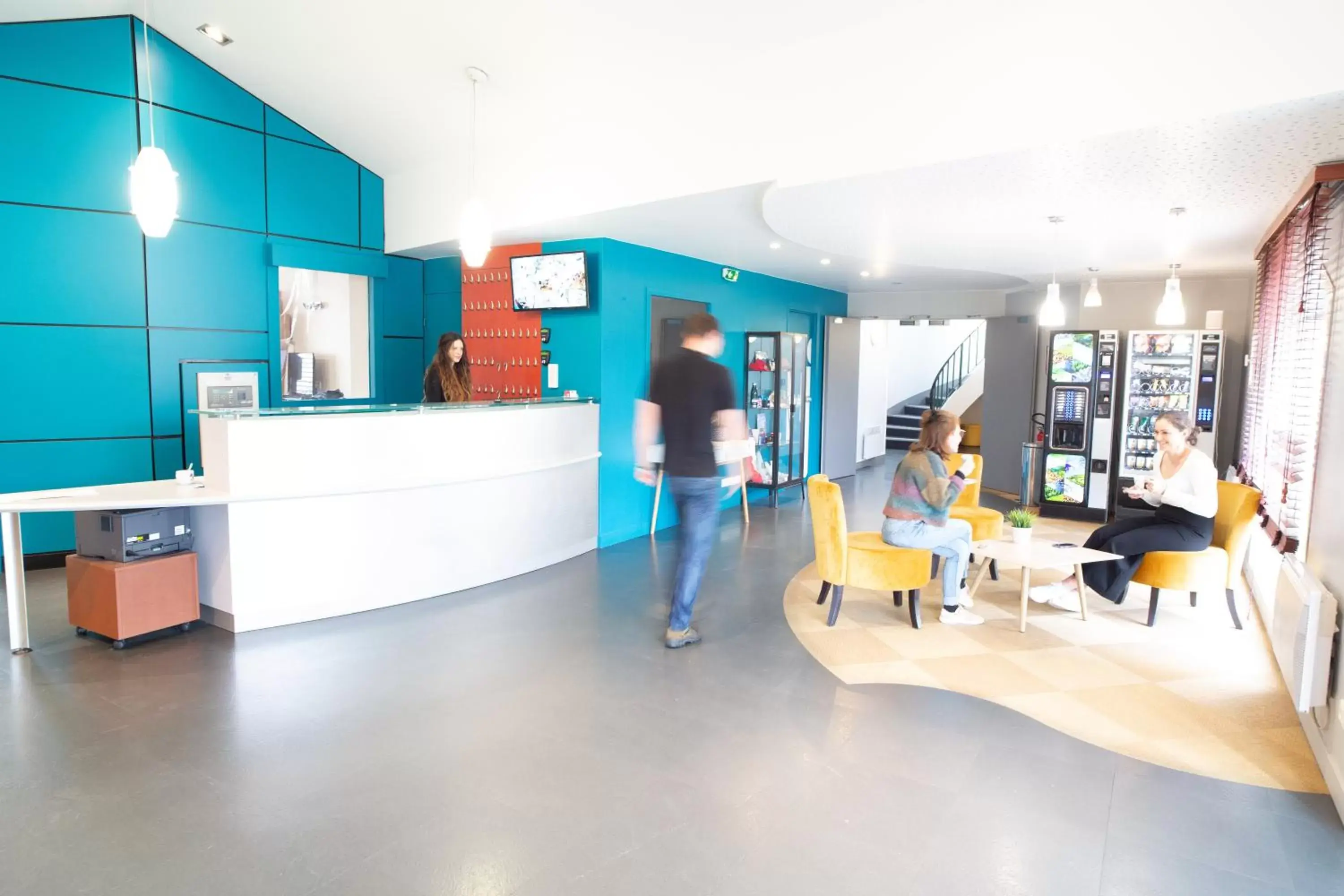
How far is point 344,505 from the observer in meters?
4.85

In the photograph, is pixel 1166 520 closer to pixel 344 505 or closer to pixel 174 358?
pixel 344 505

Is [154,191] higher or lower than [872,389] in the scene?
higher

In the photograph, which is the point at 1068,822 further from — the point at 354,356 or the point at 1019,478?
the point at 1019,478

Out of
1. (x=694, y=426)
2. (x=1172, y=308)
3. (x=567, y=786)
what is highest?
(x=1172, y=308)

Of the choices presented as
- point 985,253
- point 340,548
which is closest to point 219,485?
point 340,548

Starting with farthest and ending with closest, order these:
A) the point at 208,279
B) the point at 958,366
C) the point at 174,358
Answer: the point at 958,366
the point at 208,279
the point at 174,358

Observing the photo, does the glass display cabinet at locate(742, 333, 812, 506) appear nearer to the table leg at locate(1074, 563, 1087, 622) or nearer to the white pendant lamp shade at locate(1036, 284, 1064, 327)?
the white pendant lamp shade at locate(1036, 284, 1064, 327)

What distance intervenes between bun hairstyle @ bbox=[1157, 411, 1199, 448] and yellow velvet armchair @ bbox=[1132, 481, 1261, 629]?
42cm

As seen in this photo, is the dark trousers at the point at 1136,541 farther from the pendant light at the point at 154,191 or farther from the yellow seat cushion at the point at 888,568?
the pendant light at the point at 154,191

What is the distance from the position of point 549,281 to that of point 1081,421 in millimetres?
5838

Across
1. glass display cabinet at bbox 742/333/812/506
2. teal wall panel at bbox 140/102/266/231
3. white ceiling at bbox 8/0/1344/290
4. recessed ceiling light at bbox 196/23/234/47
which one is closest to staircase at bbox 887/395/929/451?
glass display cabinet at bbox 742/333/812/506

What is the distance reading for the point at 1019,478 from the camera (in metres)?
9.92

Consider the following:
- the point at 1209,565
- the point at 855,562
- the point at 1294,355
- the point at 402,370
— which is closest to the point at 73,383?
the point at 402,370

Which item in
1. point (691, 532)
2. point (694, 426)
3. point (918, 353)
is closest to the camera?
point (694, 426)
